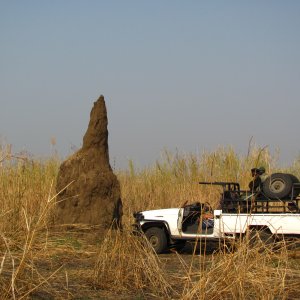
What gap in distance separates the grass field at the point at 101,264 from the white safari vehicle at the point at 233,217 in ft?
3.38

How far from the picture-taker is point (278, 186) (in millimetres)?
13148

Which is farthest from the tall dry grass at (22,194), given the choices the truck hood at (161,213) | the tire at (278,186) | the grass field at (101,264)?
the tire at (278,186)

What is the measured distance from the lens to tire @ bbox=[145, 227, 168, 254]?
47.4 ft

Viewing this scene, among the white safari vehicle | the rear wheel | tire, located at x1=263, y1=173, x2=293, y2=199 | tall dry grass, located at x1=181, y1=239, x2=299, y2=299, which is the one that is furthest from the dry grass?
the rear wheel

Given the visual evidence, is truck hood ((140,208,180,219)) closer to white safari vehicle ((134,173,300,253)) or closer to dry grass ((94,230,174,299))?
white safari vehicle ((134,173,300,253))

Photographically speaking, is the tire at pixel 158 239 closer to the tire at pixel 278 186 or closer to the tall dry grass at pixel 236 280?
the tire at pixel 278 186

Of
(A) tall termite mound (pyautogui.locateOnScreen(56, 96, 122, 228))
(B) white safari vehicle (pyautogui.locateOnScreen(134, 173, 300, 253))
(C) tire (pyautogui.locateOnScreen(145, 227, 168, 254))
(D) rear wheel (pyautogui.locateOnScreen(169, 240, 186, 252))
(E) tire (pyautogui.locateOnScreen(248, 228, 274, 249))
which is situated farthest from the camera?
(D) rear wheel (pyautogui.locateOnScreen(169, 240, 186, 252))

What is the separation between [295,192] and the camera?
13359 mm

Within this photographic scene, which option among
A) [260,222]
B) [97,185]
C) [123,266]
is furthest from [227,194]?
[123,266]

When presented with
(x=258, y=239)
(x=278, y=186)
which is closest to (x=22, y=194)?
(x=278, y=186)

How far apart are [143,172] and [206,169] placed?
7.19 ft

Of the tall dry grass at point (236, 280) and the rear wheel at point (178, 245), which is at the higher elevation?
the tall dry grass at point (236, 280)

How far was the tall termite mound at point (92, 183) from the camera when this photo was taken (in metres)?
13.8

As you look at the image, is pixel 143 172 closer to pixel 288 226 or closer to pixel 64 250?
pixel 288 226
